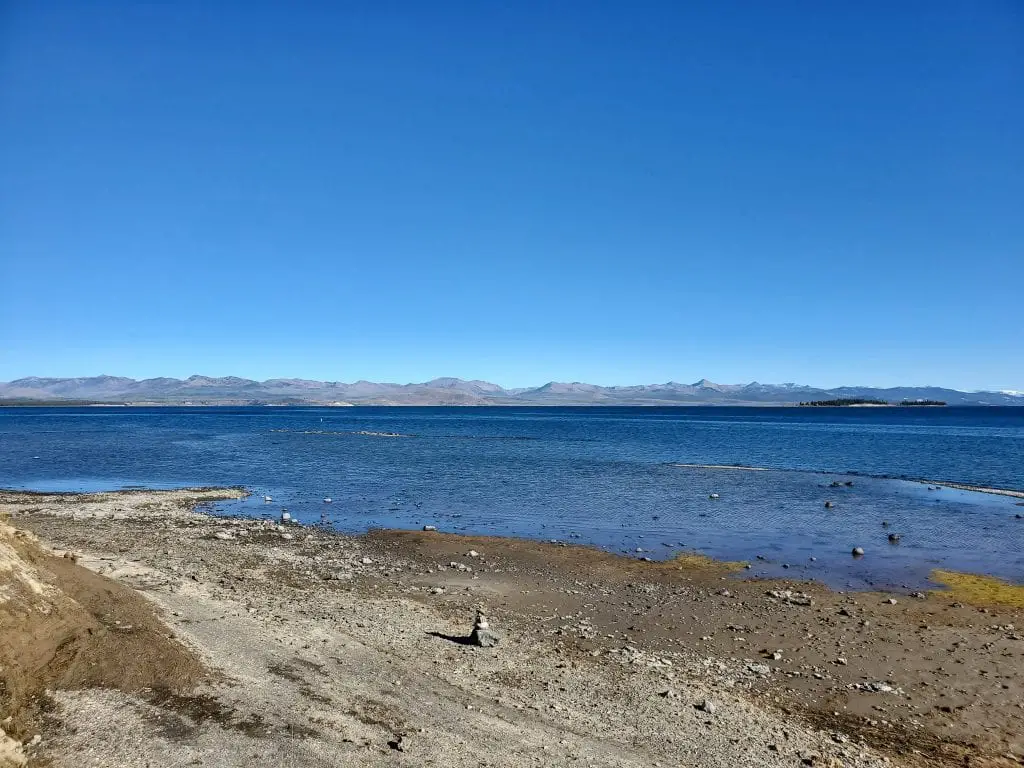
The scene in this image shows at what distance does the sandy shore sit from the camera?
9594mm

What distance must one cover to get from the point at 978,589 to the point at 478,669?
56.9 feet

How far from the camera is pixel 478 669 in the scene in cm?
1283

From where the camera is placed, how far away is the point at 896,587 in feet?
66.9

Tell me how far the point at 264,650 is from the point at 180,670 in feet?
5.94

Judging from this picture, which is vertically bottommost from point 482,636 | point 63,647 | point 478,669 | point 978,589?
point 978,589

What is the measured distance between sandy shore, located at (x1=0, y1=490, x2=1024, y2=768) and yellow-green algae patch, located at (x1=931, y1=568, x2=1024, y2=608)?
2.33 feet

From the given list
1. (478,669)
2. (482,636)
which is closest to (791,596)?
(482,636)

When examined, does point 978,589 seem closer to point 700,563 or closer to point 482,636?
point 700,563

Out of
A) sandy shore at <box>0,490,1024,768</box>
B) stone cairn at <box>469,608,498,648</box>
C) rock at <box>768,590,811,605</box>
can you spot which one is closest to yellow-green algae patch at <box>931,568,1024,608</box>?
sandy shore at <box>0,490,1024,768</box>

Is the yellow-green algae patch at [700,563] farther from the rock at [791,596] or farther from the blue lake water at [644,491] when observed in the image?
the rock at [791,596]

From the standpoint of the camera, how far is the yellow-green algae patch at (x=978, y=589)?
19.1 m

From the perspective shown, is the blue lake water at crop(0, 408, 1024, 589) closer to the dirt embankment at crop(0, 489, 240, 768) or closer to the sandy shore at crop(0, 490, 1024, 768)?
the sandy shore at crop(0, 490, 1024, 768)

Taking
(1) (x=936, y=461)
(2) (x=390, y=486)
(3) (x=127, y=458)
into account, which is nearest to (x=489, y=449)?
(2) (x=390, y=486)

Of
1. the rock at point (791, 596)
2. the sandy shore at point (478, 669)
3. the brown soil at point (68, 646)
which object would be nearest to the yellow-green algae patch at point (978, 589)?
the sandy shore at point (478, 669)
